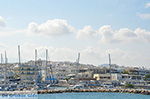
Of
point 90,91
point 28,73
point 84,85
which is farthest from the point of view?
point 28,73

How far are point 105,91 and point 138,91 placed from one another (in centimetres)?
639

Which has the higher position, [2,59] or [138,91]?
[2,59]

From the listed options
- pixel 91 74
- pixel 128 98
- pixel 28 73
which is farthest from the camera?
pixel 91 74

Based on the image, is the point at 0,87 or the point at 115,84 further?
the point at 115,84

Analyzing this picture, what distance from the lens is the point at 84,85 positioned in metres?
75.9

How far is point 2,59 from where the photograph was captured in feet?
257

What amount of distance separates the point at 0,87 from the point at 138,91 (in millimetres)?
26195

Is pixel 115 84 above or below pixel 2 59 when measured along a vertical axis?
below

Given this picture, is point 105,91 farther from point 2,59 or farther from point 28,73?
point 28,73

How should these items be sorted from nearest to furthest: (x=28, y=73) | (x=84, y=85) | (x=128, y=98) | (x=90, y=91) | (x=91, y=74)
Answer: (x=128, y=98), (x=90, y=91), (x=84, y=85), (x=28, y=73), (x=91, y=74)

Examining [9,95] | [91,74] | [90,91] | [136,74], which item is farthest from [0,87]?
[136,74]

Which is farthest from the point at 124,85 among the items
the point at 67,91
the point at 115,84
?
the point at 67,91

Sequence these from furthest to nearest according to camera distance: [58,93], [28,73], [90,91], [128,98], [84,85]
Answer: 1. [28,73]
2. [84,85]
3. [90,91]
4. [58,93]
5. [128,98]

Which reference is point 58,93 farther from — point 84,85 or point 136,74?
point 136,74
